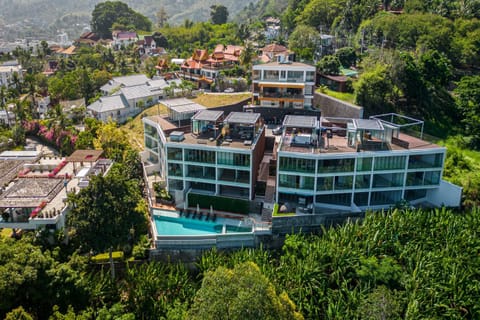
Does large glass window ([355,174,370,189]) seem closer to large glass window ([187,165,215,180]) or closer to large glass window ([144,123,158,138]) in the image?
large glass window ([187,165,215,180])

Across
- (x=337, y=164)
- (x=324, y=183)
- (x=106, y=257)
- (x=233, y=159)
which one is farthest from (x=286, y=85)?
(x=106, y=257)

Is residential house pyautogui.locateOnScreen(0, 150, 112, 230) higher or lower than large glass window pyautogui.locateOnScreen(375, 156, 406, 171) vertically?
lower

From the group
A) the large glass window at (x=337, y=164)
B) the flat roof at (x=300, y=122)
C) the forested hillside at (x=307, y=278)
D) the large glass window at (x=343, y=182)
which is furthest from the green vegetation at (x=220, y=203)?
the flat roof at (x=300, y=122)

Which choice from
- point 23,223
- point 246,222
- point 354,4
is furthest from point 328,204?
point 354,4

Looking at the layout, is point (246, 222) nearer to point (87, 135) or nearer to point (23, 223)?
point (23, 223)

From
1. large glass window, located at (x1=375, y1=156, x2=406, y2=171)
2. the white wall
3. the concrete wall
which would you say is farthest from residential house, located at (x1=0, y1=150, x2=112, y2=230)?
the white wall

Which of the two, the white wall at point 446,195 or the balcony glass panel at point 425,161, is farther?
the white wall at point 446,195

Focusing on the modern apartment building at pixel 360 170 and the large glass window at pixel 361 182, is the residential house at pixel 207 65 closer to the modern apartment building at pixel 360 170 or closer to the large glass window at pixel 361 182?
the modern apartment building at pixel 360 170
